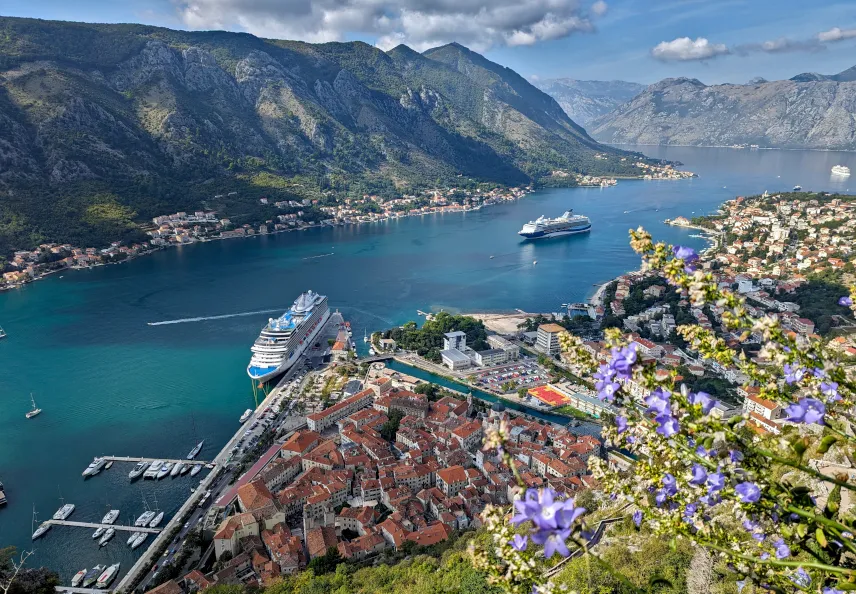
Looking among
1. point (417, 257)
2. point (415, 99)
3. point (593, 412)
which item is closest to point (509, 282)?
point (417, 257)

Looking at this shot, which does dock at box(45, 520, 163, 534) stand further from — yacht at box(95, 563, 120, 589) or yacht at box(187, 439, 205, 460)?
yacht at box(187, 439, 205, 460)

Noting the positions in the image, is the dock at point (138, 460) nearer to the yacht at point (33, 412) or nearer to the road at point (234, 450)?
the road at point (234, 450)

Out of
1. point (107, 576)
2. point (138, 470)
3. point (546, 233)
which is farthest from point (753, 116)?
point (107, 576)

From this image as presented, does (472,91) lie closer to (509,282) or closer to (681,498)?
(509,282)

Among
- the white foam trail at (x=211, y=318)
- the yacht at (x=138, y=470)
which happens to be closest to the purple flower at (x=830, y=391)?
the yacht at (x=138, y=470)

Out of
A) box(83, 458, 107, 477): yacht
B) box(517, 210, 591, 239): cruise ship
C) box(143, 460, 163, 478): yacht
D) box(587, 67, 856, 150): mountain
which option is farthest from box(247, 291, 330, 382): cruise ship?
box(587, 67, 856, 150): mountain

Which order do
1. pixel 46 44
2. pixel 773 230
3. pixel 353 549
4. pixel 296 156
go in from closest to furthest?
pixel 353 549 < pixel 773 230 < pixel 46 44 < pixel 296 156
